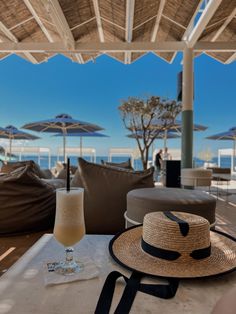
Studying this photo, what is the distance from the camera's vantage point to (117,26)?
5.31m

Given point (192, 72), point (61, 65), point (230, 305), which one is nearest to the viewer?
point (230, 305)

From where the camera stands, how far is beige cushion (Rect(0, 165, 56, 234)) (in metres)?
2.15

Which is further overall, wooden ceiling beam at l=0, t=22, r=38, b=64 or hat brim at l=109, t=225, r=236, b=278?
wooden ceiling beam at l=0, t=22, r=38, b=64

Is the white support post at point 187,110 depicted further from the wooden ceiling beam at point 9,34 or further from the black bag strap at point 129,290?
the black bag strap at point 129,290

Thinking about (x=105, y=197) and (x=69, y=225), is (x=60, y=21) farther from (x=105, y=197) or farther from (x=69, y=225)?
(x=69, y=225)

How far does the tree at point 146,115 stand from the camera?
596 cm

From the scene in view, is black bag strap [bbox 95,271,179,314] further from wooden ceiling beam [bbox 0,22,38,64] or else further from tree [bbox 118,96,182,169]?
wooden ceiling beam [bbox 0,22,38,64]

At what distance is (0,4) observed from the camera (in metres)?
4.39

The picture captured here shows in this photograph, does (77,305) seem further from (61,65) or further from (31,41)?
(61,65)

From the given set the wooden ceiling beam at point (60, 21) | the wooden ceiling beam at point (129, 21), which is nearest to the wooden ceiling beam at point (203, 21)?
the wooden ceiling beam at point (129, 21)

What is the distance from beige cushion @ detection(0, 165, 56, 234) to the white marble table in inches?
58.7

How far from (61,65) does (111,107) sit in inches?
346

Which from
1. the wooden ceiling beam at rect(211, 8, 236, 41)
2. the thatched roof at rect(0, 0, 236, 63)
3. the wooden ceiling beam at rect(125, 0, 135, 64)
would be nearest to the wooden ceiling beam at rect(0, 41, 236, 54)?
the thatched roof at rect(0, 0, 236, 63)

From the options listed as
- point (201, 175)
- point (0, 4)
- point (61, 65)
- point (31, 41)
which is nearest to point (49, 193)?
point (201, 175)
